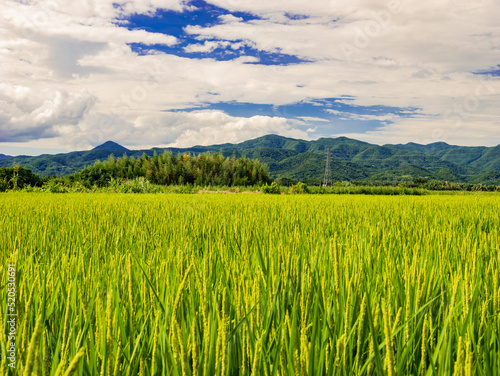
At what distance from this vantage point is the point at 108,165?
1756 cm

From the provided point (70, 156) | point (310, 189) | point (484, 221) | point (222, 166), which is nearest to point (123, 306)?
point (484, 221)

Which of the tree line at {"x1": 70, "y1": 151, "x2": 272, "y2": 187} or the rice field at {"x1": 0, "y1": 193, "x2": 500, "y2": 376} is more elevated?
the tree line at {"x1": 70, "y1": 151, "x2": 272, "y2": 187}

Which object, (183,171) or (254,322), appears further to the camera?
(183,171)

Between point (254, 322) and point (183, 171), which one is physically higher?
point (183, 171)

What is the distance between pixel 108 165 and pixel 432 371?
18.7 metres

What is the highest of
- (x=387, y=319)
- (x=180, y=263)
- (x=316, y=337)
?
(x=387, y=319)

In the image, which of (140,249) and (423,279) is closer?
(423,279)

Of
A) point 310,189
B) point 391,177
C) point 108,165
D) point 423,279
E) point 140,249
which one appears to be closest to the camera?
point 423,279

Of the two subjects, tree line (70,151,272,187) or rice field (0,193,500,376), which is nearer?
rice field (0,193,500,376)

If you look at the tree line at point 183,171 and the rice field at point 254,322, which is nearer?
the rice field at point 254,322

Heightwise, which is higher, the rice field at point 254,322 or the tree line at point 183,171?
the tree line at point 183,171

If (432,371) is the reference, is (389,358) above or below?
above

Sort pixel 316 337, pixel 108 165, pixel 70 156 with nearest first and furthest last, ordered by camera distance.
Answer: pixel 316 337 < pixel 108 165 < pixel 70 156

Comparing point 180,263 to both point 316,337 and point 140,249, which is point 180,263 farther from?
point 140,249
